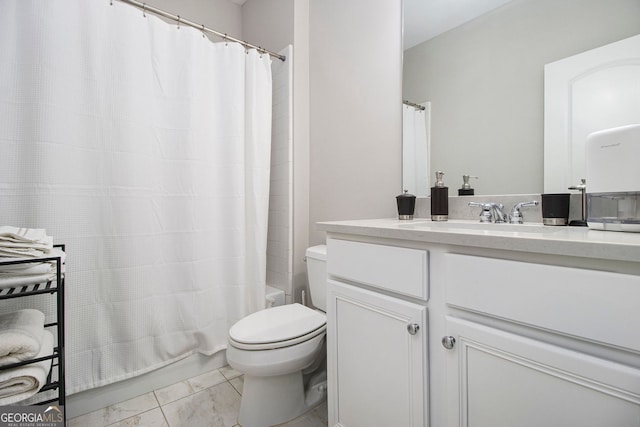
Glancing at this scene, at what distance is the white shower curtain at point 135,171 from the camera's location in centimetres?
129

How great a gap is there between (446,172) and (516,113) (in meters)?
0.34

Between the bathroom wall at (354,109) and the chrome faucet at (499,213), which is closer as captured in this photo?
the chrome faucet at (499,213)

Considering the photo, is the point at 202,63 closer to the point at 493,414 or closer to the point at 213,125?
the point at 213,125

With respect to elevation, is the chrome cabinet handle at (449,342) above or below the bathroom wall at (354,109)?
below

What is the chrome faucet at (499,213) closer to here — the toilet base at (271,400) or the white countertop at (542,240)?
the white countertop at (542,240)

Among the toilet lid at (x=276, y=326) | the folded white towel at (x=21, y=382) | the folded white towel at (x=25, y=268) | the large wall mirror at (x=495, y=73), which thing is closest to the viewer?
the folded white towel at (x=21, y=382)

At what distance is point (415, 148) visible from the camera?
1.50 m

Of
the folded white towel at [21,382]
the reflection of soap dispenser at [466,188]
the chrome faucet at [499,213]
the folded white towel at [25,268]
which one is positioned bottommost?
the folded white towel at [21,382]

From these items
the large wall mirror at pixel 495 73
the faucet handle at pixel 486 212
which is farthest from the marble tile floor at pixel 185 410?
the large wall mirror at pixel 495 73

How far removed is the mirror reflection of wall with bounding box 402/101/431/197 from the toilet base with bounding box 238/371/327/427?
103 cm

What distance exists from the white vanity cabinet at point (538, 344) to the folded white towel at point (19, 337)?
1118 mm

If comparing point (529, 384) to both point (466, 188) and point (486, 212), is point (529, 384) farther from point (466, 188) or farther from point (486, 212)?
point (466, 188)

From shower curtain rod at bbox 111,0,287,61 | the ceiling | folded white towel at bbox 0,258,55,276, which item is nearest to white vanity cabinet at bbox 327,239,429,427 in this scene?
folded white towel at bbox 0,258,55,276

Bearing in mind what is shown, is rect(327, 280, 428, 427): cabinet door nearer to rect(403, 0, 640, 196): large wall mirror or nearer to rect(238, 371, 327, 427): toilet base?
rect(238, 371, 327, 427): toilet base
